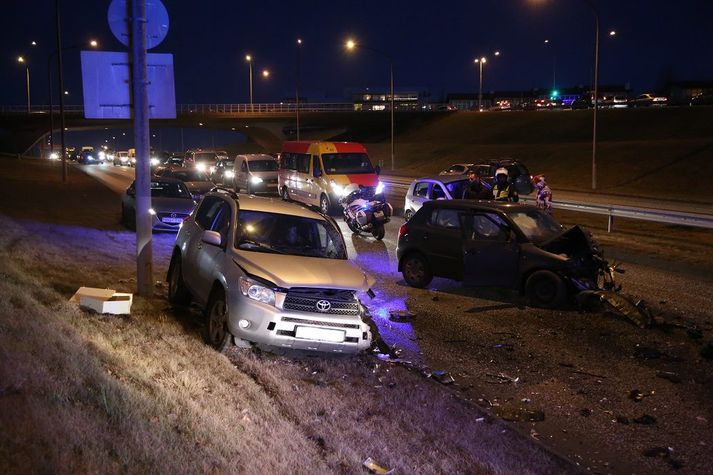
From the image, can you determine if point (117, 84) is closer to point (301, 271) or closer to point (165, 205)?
point (301, 271)

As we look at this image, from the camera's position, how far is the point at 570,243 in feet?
34.6

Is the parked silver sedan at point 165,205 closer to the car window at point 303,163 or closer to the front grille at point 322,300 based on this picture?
the car window at point 303,163

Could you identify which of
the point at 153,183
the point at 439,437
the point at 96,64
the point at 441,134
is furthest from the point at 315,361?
the point at 441,134

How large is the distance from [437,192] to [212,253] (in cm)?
1117

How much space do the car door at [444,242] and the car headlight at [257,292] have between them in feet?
15.5

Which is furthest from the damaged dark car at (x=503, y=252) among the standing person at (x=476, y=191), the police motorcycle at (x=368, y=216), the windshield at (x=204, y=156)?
the windshield at (x=204, y=156)

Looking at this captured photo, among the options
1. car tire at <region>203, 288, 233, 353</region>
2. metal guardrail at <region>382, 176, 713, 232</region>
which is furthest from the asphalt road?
metal guardrail at <region>382, 176, 713, 232</region>

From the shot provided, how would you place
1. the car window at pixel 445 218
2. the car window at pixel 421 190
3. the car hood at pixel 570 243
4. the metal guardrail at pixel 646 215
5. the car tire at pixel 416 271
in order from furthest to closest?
1. the car window at pixel 421 190
2. the metal guardrail at pixel 646 215
3. the car tire at pixel 416 271
4. the car window at pixel 445 218
5. the car hood at pixel 570 243

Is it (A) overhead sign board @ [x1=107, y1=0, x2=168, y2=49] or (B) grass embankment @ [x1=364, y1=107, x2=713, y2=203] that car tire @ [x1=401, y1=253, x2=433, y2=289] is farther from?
(B) grass embankment @ [x1=364, y1=107, x2=713, y2=203]

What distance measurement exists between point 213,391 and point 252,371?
3.14 feet

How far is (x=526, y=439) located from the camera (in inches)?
226

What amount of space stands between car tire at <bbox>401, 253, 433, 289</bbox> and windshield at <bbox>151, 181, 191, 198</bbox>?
9109mm

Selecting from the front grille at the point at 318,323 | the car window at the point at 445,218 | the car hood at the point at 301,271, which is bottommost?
the front grille at the point at 318,323

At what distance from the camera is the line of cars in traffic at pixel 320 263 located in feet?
23.3
